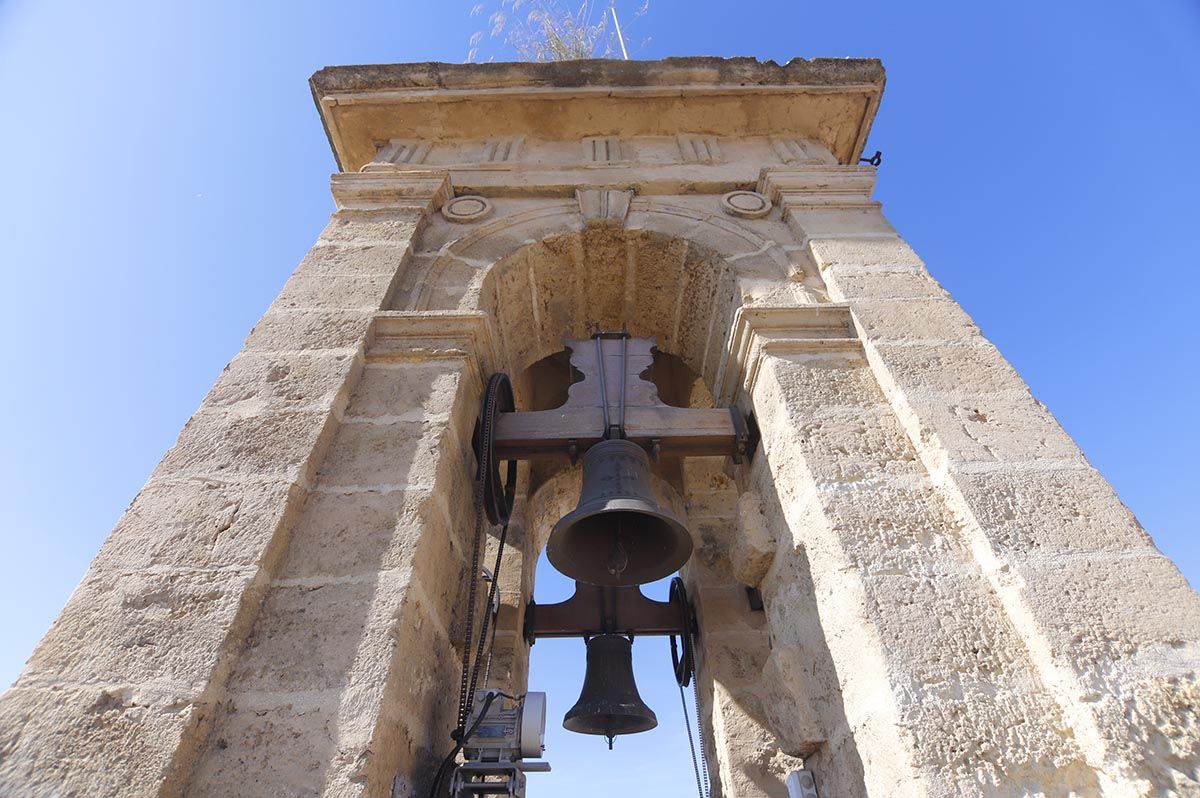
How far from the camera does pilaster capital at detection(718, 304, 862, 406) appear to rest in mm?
2682

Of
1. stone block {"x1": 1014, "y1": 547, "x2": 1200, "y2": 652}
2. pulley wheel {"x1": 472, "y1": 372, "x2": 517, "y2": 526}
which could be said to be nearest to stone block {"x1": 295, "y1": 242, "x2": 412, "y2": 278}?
pulley wheel {"x1": 472, "y1": 372, "x2": 517, "y2": 526}

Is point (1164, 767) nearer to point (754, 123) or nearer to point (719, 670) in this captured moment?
point (719, 670)

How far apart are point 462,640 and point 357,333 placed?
128 centimetres

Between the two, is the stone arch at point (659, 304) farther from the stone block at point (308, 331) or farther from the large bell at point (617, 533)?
the large bell at point (617, 533)

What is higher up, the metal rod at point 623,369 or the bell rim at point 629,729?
the metal rod at point 623,369

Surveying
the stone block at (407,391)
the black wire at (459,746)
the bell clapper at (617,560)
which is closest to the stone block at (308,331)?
the stone block at (407,391)

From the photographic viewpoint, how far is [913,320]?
2.70 meters

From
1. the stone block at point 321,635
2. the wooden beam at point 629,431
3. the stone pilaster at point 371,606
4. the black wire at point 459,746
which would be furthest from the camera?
the wooden beam at point 629,431

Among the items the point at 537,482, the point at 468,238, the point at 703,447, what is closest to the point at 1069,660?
the point at 703,447

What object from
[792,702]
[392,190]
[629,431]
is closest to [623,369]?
[629,431]

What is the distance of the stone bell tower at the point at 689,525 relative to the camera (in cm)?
152

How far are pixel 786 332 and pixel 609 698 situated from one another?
6.54 ft

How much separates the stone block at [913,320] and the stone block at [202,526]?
226 cm

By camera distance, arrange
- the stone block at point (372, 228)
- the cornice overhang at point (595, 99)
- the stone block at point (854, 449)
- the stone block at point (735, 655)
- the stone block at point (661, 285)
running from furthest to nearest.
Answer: the cornice overhang at point (595, 99) < the stone block at point (661, 285) < the stone block at point (372, 228) < the stone block at point (735, 655) < the stone block at point (854, 449)
